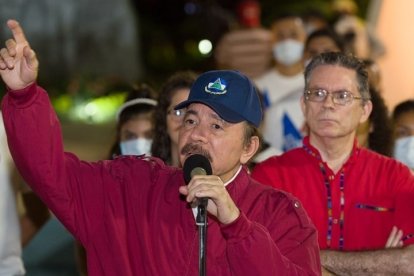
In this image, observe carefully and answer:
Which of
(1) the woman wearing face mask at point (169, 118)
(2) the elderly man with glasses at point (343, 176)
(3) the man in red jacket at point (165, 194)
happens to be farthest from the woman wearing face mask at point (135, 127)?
(3) the man in red jacket at point (165, 194)

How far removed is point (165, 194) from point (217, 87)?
0.50 metres

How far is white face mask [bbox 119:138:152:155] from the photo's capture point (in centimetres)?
689

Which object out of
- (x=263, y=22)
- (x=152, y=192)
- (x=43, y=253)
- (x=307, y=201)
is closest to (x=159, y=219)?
(x=152, y=192)

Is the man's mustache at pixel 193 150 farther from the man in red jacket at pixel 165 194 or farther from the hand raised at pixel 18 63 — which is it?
the hand raised at pixel 18 63

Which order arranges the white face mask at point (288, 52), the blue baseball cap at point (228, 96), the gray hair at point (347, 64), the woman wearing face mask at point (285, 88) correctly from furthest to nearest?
1. the white face mask at point (288, 52)
2. the woman wearing face mask at point (285, 88)
3. the gray hair at point (347, 64)
4. the blue baseball cap at point (228, 96)

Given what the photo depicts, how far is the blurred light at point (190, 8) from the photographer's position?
78.5 feet

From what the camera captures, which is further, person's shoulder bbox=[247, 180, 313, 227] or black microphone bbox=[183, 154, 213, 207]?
person's shoulder bbox=[247, 180, 313, 227]

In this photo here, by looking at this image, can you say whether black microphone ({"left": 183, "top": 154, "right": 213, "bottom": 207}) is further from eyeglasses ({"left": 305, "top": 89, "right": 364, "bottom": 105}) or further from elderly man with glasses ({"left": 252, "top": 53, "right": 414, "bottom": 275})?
eyeglasses ({"left": 305, "top": 89, "right": 364, "bottom": 105})

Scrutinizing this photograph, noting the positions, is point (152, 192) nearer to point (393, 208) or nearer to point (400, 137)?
point (393, 208)

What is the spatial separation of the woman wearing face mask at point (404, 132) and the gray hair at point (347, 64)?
143 cm

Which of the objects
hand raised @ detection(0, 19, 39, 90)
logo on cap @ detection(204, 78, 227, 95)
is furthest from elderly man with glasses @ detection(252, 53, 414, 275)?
hand raised @ detection(0, 19, 39, 90)

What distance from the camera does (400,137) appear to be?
24.0 ft

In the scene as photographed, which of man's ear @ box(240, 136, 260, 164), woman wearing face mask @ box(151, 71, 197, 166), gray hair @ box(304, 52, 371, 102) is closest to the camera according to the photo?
man's ear @ box(240, 136, 260, 164)

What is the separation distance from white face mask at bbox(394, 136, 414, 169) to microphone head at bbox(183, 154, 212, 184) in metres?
3.37
